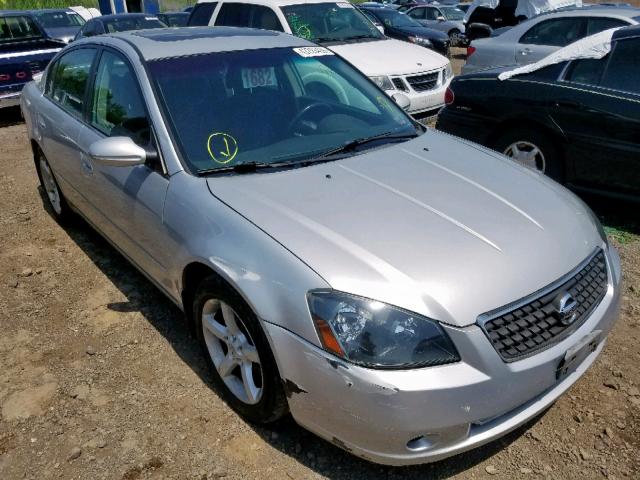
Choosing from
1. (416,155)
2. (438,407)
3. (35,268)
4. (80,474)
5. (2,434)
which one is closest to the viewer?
(438,407)

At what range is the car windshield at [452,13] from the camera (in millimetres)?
20906

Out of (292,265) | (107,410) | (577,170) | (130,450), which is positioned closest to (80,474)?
(130,450)

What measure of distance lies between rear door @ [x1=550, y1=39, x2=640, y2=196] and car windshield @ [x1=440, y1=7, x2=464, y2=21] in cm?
1754

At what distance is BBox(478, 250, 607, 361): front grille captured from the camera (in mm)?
2035

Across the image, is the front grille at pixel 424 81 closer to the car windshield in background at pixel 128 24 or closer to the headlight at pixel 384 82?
the headlight at pixel 384 82

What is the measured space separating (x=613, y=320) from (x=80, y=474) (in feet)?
7.95

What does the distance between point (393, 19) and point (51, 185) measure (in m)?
12.0

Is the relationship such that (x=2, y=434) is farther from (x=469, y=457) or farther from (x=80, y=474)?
(x=469, y=457)

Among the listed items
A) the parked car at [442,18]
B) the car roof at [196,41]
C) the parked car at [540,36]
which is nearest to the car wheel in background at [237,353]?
the car roof at [196,41]

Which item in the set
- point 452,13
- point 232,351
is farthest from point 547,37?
point 452,13

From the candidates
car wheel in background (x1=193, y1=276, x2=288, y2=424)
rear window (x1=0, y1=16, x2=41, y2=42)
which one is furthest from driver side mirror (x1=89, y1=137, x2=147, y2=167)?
rear window (x1=0, y1=16, x2=41, y2=42)

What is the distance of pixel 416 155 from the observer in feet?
9.95

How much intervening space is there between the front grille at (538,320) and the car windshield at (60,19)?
14502 mm

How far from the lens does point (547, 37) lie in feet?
25.9
